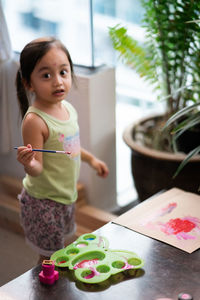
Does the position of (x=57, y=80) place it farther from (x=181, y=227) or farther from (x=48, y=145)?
(x=181, y=227)

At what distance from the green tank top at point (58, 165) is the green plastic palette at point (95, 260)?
0.35 metres

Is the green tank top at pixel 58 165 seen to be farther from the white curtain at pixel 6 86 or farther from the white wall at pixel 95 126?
the white curtain at pixel 6 86

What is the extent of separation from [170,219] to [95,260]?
1.00ft

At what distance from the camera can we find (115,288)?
120 centimetres

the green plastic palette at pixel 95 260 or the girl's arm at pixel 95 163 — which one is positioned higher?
the green plastic palette at pixel 95 260

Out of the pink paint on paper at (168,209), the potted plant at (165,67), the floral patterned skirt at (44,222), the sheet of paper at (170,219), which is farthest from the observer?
the potted plant at (165,67)

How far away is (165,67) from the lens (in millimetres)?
2258

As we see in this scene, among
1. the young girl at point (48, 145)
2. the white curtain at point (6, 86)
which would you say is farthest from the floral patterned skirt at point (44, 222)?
the white curtain at point (6, 86)

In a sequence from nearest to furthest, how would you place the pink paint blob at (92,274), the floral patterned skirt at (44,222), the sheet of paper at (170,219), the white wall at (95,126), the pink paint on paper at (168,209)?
1. the pink paint blob at (92,274)
2. the sheet of paper at (170,219)
3. the pink paint on paper at (168,209)
4. the floral patterned skirt at (44,222)
5. the white wall at (95,126)

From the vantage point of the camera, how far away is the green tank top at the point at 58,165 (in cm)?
162

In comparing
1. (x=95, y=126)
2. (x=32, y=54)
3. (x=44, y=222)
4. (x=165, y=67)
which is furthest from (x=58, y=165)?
(x=165, y=67)

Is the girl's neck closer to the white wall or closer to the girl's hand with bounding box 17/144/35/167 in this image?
the girl's hand with bounding box 17/144/35/167

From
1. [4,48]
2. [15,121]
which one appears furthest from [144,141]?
[4,48]

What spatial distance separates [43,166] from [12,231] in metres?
0.63
